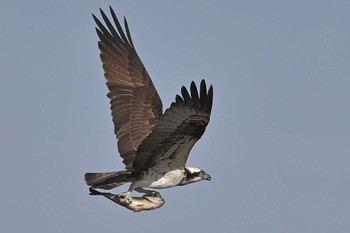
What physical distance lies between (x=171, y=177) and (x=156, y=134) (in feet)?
3.44

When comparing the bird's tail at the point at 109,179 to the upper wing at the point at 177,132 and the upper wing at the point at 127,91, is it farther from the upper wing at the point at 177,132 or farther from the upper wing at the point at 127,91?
the upper wing at the point at 127,91

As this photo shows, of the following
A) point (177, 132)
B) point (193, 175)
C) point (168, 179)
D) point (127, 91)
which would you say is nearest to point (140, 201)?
point (168, 179)

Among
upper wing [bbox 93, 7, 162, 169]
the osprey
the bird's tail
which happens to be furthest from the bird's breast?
upper wing [bbox 93, 7, 162, 169]

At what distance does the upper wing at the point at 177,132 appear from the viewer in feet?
37.0

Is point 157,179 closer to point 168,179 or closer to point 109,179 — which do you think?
point 168,179

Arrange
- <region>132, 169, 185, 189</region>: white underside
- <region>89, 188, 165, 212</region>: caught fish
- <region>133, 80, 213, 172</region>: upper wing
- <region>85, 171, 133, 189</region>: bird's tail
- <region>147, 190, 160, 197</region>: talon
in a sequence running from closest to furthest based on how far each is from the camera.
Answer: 1. <region>133, 80, 213, 172</region>: upper wing
2. <region>89, 188, 165, 212</region>: caught fish
3. <region>85, 171, 133, 189</region>: bird's tail
4. <region>132, 169, 185, 189</region>: white underside
5. <region>147, 190, 160, 197</region>: talon

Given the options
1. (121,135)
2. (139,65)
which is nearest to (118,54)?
(139,65)

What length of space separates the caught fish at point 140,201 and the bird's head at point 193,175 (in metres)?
0.42

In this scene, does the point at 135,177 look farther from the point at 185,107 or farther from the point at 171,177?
the point at 185,107

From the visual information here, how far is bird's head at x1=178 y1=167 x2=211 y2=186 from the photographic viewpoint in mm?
12930

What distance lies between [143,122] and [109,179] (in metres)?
1.94

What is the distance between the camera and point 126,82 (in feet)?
49.9

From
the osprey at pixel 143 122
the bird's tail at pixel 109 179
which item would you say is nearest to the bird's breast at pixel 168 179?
the osprey at pixel 143 122

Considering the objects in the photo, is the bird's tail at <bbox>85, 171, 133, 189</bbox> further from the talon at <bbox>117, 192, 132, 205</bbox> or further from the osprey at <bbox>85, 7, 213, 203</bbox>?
the talon at <bbox>117, 192, 132, 205</bbox>
